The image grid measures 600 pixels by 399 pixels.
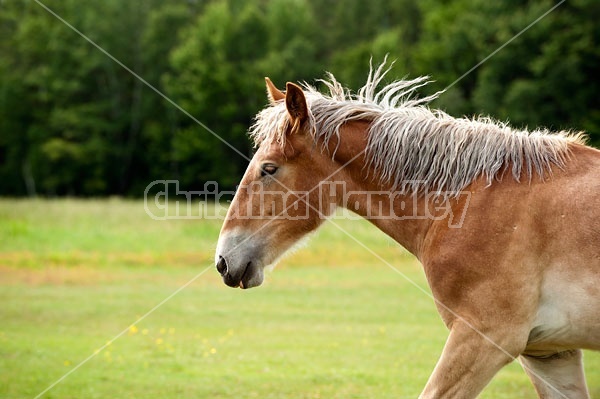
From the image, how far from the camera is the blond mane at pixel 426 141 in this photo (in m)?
5.09

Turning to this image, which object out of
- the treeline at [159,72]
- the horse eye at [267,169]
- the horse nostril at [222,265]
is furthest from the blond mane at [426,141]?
the treeline at [159,72]

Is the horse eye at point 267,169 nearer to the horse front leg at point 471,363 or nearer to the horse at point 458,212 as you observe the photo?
the horse at point 458,212

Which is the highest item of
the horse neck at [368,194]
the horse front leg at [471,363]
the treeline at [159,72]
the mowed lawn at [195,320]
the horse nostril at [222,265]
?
the treeline at [159,72]

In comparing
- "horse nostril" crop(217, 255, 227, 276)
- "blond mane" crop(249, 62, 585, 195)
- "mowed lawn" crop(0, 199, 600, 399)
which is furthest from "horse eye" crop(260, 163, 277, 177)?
"mowed lawn" crop(0, 199, 600, 399)

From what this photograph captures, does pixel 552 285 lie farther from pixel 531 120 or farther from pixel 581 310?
pixel 531 120

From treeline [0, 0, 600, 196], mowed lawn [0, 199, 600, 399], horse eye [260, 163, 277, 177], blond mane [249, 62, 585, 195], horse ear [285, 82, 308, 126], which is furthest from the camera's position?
treeline [0, 0, 600, 196]

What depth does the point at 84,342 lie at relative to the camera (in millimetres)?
12672

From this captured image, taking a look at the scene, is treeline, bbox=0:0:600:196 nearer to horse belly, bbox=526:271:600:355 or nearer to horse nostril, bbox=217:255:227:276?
horse nostril, bbox=217:255:227:276

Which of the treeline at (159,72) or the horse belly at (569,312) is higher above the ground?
the treeline at (159,72)

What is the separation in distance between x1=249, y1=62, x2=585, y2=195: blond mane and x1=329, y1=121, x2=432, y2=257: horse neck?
2.4 inches

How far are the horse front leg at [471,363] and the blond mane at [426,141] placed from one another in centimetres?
111

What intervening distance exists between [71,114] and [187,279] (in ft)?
146

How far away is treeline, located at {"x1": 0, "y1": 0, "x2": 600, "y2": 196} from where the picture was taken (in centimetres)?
5566

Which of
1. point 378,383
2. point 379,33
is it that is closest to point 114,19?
point 379,33
